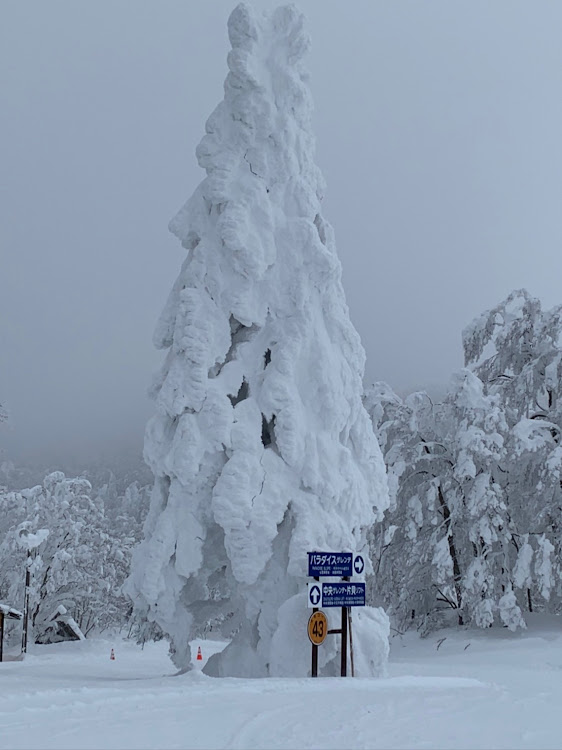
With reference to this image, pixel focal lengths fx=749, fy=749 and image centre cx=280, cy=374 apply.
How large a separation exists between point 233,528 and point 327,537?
175 centimetres

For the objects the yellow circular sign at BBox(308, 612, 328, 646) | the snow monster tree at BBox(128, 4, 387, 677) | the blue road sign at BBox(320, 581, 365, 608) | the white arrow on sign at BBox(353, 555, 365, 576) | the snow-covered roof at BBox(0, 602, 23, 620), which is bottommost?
the snow-covered roof at BBox(0, 602, 23, 620)

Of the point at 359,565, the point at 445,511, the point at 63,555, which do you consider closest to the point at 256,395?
the point at 359,565

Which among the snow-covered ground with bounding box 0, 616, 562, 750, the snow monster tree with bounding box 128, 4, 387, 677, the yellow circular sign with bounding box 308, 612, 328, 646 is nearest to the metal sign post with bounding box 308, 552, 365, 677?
the yellow circular sign with bounding box 308, 612, 328, 646

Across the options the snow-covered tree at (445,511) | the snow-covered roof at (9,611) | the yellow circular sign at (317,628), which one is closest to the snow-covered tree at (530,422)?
the snow-covered tree at (445,511)

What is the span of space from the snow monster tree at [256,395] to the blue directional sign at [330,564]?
2.37 feet

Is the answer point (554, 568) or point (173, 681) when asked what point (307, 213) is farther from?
point (554, 568)

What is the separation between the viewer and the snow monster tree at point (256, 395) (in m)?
13.3

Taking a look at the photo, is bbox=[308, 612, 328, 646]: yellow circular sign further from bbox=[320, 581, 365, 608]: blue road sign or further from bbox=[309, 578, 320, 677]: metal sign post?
bbox=[320, 581, 365, 608]: blue road sign

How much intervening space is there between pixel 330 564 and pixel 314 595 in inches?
29.5

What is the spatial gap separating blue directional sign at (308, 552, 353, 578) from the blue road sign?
0.22 meters

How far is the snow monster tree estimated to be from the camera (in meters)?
13.3

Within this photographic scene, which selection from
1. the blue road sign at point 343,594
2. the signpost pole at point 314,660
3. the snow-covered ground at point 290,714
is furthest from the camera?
the blue road sign at point 343,594

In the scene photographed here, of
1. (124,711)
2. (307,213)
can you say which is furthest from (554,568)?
(124,711)

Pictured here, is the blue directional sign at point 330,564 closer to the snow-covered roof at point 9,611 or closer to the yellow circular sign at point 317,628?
the yellow circular sign at point 317,628
